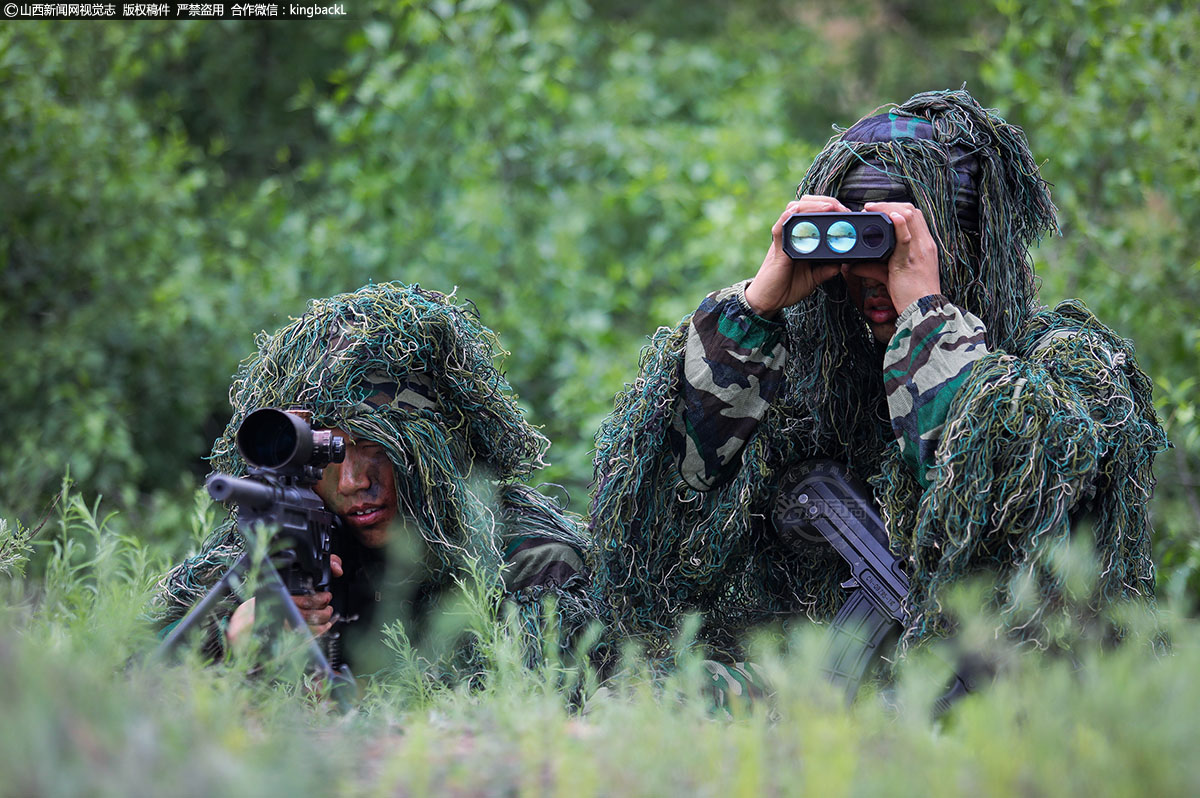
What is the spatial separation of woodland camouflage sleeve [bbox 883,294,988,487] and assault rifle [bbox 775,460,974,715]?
0.70 ft

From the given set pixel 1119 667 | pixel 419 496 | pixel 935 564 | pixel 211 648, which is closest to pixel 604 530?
pixel 419 496

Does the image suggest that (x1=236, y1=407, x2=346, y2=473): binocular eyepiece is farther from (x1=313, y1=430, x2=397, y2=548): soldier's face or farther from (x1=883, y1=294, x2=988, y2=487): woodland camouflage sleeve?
(x1=883, y1=294, x2=988, y2=487): woodland camouflage sleeve

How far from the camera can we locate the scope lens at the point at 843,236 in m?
2.32

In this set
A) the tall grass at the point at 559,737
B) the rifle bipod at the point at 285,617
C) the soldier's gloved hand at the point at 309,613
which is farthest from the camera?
the soldier's gloved hand at the point at 309,613

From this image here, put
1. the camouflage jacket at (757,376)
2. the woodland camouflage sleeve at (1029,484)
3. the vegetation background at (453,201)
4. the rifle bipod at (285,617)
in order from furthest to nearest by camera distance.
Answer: the vegetation background at (453,201) < the camouflage jacket at (757,376) < the woodland camouflage sleeve at (1029,484) < the rifle bipod at (285,617)

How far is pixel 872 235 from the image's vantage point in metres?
2.32

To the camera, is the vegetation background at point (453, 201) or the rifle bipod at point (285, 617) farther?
the vegetation background at point (453, 201)

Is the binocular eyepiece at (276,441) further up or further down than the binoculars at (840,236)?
further down

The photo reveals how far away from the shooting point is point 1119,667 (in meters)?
1.52

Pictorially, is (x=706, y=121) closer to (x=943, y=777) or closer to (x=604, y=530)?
(x=604, y=530)

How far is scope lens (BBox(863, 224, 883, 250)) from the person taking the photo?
2311 mm

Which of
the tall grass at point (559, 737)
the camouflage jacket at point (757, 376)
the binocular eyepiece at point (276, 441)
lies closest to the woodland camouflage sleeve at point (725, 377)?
the camouflage jacket at point (757, 376)

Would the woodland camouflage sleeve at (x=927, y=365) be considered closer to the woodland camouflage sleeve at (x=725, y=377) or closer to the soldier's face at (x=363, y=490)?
the woodland camouflage sleeve at (x=725, y=377)

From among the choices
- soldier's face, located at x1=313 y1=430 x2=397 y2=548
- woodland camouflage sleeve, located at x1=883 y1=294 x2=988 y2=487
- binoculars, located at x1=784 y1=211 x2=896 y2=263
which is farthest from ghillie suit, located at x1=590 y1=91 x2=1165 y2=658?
soldier's face, located at x1=313 y1=430 x2=397 y2=548
